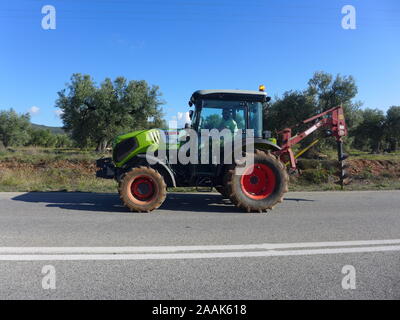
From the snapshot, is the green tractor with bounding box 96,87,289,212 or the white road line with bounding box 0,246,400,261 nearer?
the white road line with bounding box 0,246,400,261

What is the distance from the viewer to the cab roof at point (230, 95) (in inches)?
227

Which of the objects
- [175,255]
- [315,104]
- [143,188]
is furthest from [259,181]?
[315,104]

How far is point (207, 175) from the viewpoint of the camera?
591 cm

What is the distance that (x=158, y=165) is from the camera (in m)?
5.81

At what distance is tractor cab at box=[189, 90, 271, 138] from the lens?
5789 mm

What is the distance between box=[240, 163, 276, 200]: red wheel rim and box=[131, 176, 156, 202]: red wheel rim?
1.89 meters

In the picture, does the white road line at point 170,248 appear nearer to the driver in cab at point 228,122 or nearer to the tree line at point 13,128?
the driver in cab at point 228,122

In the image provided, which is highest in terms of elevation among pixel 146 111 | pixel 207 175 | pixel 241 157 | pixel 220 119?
pixel 146 111

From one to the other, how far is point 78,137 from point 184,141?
2719 cm

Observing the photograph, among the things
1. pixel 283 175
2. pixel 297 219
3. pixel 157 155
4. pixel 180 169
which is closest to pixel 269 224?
pixel 297 219

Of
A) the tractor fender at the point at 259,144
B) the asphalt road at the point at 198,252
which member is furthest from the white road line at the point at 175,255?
the tractor fender at the point at 259,144

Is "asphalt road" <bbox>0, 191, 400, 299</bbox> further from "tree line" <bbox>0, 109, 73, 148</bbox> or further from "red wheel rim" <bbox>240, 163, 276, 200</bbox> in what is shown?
"tree line" <bbox>0, 109, 73, 148</bbox>

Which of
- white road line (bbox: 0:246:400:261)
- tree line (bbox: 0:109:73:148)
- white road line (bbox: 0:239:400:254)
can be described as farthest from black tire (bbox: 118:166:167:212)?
tree line (bbox: 0:109:73:148)
